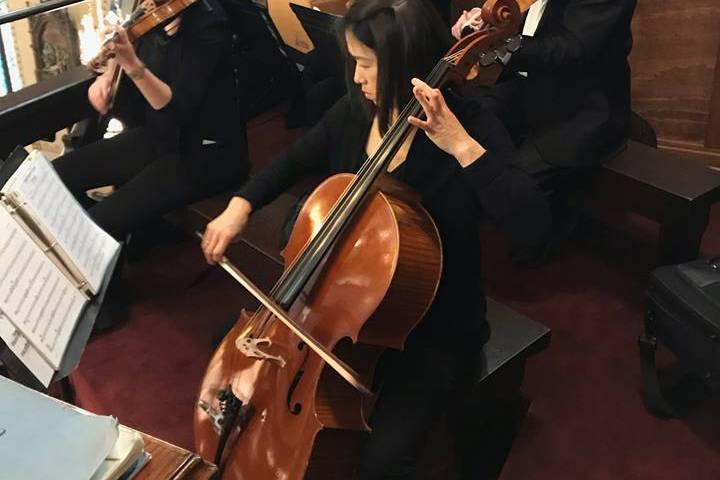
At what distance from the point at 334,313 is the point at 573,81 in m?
1.05

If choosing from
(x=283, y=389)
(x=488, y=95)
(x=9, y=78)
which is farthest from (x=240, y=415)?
(x=9, y=78)

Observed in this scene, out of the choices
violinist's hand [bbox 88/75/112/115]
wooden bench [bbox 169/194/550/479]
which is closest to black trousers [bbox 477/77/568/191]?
wooden bench [bbox 169/194/550/479]

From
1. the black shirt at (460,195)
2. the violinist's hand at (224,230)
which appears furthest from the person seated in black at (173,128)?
the black shirt at (460,195)

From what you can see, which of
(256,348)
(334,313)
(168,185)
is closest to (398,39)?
(334,313)

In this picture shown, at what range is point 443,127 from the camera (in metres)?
1.28

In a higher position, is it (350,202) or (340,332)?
(350,202)

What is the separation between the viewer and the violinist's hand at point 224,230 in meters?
1.49

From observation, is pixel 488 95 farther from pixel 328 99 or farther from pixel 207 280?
pixel 207 280

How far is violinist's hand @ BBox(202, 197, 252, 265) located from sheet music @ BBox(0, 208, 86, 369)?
286 mm

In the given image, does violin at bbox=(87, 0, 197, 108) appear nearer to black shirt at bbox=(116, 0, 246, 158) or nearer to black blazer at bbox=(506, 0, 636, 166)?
black shirt at bbox=(116, 0, 246, 158)

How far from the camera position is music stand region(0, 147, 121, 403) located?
113 cm

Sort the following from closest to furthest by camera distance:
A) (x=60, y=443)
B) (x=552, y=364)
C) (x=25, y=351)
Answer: (x=60, y=443), (x=25, y=351), (x=552, y=364)

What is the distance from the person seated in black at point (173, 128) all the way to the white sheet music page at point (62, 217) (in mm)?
576

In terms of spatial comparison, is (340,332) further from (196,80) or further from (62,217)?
(196,80)
